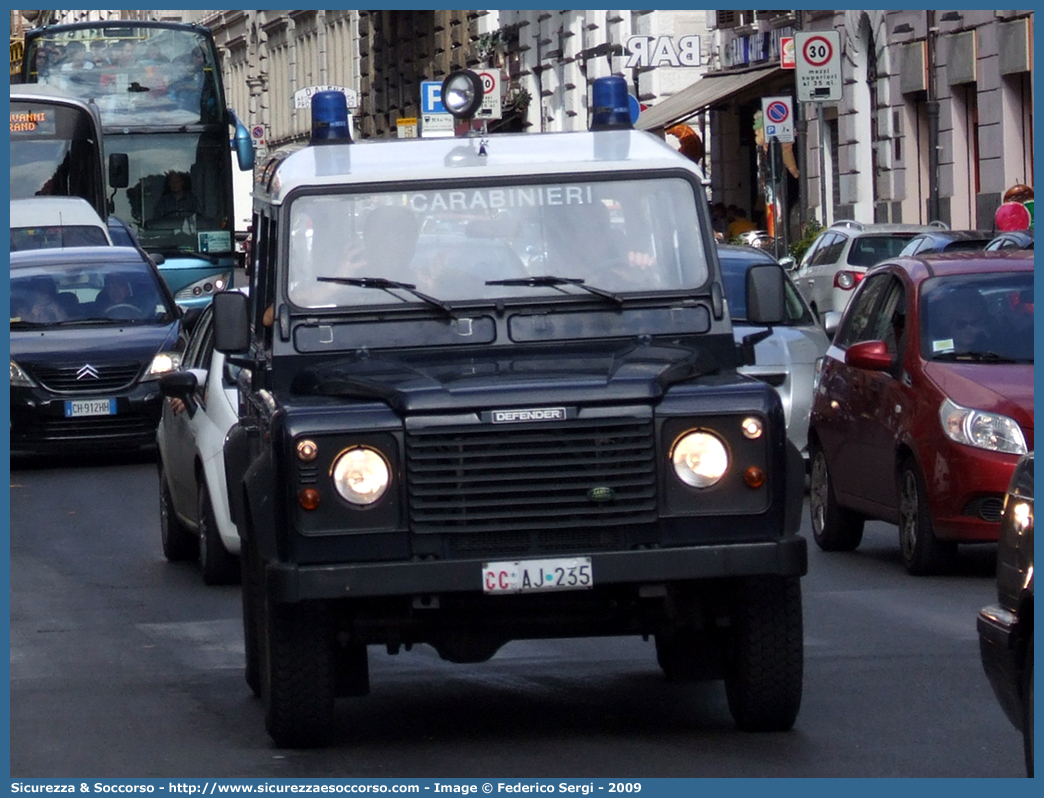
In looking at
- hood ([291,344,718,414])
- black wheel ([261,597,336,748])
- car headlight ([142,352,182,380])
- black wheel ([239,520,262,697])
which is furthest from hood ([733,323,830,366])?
black wheel ([261,597,336,748])

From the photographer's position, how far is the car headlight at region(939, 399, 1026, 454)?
11.8 meters

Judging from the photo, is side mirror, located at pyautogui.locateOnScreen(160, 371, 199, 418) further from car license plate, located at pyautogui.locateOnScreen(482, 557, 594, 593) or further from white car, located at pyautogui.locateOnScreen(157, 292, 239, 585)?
car license plate, located at pyautogui.locateOnScreen(482, 557, 594, 593)

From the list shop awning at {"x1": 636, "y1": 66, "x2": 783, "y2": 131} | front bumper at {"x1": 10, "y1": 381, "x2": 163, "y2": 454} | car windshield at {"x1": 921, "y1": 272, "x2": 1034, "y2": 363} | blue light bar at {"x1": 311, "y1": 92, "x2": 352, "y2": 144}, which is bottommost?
front bumper at {"x1": 10, "y1": 381, "x2": 163, "y2": 454}

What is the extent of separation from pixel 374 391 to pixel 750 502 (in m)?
1.21

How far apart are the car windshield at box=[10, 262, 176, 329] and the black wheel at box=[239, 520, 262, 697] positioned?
11.7 meters

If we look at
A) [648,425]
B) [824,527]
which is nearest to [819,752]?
[648,425]

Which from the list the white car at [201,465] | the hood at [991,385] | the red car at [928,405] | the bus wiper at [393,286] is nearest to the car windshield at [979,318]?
the red car at [928,405]

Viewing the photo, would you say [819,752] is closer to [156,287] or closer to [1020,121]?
[156,287]

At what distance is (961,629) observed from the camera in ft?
33.9

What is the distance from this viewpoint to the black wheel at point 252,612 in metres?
8.34

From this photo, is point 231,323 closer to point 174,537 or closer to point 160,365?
point 174,537

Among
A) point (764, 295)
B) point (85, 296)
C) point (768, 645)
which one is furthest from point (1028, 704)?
point (85, 296)

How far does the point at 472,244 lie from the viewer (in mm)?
8430

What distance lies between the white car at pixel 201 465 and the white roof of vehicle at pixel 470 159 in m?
2.94
